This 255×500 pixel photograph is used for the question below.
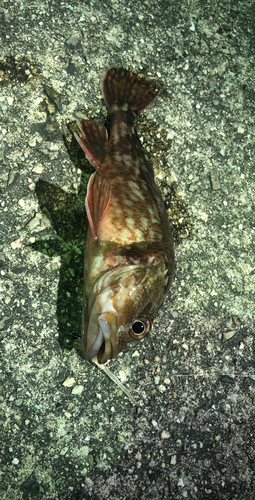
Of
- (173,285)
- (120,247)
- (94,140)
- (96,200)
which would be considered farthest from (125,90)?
(173,285)

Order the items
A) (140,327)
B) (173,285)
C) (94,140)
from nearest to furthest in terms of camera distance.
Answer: (140,327)
(94,140)
(173,285)

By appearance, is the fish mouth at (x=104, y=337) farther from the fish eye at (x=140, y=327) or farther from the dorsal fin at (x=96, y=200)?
the dorsal fin at (x=96, y=200)

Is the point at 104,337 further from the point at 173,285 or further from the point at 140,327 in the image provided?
the point at 173,285

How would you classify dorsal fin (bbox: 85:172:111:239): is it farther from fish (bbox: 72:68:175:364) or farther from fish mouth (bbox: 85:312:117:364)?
fish mouth (bbox: 85:312:117:364)

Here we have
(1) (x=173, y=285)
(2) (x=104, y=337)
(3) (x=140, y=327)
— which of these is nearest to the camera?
(2) (x=104, y=337)

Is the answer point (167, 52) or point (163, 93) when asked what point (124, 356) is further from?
point (167, 52)

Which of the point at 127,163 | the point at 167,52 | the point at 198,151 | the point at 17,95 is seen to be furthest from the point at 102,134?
the point at 167,52
